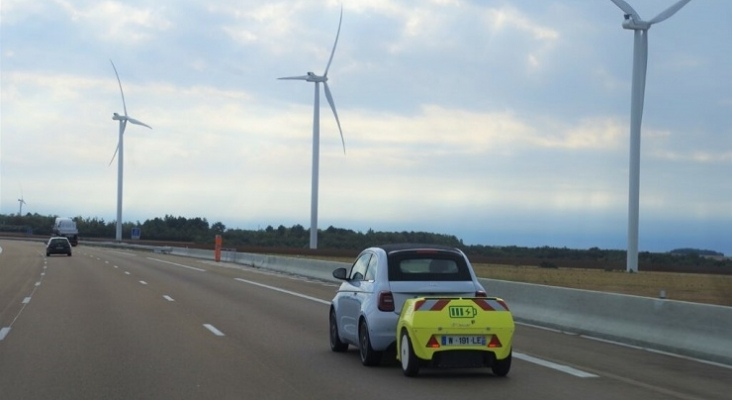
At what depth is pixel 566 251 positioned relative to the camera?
364ft

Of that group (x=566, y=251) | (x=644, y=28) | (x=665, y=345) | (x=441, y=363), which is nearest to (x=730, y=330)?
(x=665, y=345)

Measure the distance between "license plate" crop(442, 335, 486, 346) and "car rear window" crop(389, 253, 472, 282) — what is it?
1.58 m

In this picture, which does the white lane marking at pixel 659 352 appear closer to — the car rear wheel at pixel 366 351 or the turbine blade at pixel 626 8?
the car rear wheel at pixel 366 351

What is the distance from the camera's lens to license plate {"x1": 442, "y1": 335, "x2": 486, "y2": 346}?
1239 cm

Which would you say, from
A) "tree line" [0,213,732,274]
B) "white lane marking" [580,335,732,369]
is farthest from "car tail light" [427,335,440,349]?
"tree line" [0,213,732,274]

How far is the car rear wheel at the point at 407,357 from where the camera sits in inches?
494

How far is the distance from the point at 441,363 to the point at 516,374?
121cm

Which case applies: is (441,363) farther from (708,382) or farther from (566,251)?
(566,251)

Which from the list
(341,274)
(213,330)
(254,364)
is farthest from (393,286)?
(213,330)

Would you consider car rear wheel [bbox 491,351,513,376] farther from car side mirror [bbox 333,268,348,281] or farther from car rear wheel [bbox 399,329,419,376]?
car side mirror [bbox 333,268,348,281]

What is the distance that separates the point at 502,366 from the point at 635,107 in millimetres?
38731

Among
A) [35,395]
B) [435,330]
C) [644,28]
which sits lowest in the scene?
[35,395]

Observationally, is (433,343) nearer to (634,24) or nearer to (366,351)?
(366,351)

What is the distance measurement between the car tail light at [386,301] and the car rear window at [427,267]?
26 cm
